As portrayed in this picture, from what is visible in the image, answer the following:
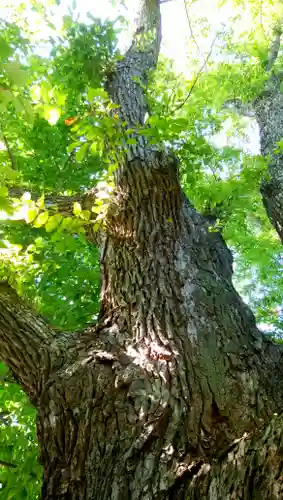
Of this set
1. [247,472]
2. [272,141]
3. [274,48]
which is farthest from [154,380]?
[274,48]

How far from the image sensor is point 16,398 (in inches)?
138

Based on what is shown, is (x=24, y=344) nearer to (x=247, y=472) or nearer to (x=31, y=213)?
(x=31, y=213)

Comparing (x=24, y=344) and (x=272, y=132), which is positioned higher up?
(x=272, y=132)

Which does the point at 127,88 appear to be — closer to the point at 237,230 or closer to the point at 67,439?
the point at 237,230

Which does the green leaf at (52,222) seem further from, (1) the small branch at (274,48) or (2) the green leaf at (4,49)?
(1) the small branch at (274,48)

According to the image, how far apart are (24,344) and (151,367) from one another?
727 millimetres

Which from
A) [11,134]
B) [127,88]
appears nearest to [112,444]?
[127,88]

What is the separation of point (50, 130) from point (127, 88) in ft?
3.33

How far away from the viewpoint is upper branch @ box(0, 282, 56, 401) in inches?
91.1

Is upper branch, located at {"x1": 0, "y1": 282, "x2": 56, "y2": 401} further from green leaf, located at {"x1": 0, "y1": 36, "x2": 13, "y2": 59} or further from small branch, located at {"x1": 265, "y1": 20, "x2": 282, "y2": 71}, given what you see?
small branch, located at {"x1": 265, "y1": 20, "x2": 282, "y2": 71}

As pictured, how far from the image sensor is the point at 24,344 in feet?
7.72

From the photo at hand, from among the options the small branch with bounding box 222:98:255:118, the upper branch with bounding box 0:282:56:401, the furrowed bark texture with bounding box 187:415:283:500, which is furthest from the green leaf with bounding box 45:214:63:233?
the small branch with bounding box 222:98:255:118

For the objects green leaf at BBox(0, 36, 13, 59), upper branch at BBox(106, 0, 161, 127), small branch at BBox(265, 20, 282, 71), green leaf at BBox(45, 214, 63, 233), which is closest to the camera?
green leaf at BBox(0, 36, 13, 59)

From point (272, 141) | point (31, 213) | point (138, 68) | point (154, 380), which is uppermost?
point (272, 141)
